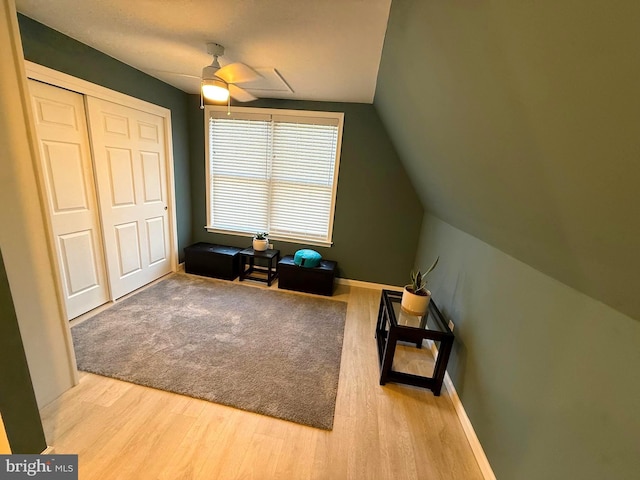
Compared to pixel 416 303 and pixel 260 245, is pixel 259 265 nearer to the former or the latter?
pixel 260 245

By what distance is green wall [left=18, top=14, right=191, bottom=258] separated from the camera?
1967mm

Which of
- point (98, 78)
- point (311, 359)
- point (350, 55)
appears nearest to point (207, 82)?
point (350, 55)

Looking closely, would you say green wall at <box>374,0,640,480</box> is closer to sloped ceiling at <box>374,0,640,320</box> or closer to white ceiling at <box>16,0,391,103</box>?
sloped ceiling at <box>374,0,640,320</box>

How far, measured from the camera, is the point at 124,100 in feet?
8.76

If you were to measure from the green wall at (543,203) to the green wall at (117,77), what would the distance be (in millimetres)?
2498

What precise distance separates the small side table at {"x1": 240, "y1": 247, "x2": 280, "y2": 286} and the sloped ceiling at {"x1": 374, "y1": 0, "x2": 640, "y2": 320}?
2.60 metres

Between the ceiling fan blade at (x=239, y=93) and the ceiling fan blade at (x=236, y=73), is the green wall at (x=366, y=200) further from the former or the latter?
the ceiling fan blade at (x=236, y=73)

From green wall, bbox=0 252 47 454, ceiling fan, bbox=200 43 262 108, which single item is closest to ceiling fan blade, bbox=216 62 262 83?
ceiling fan, bbox=200 43 262 108

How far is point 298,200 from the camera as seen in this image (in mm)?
3691

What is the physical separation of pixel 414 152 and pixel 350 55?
2.97ft

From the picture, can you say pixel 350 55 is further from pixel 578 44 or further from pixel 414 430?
pixel 414 430

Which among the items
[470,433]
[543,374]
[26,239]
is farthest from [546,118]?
[26,239]

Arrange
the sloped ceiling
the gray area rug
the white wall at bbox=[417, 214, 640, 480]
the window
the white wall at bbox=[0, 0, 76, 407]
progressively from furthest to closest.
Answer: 1. the window
2. the gray area rug
3. the white wall at bbox=[0, 0, 76, 407]
4. the white wall at bbox=[417, 214, 640, 480]
5. the sloped ceiling

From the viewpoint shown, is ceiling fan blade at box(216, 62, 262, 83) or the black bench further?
the black bench
